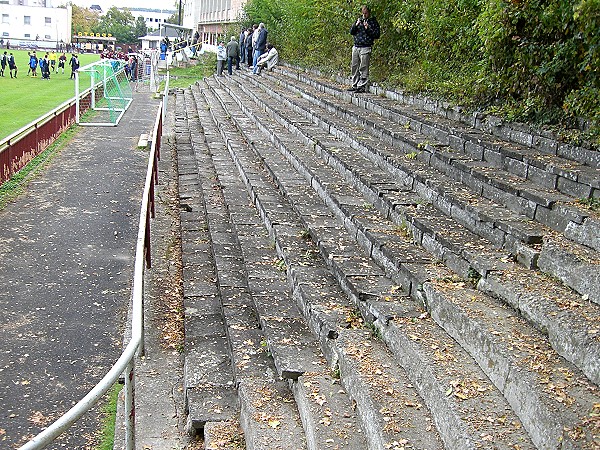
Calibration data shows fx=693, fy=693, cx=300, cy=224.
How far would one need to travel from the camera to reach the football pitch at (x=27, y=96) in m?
23.5

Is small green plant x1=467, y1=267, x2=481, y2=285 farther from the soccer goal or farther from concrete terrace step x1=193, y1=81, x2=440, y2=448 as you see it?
the soccer goal

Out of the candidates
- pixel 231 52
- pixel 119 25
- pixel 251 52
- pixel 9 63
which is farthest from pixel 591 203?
pixel 119 25

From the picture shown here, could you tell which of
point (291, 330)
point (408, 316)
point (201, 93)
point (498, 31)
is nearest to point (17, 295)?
point (291, 330)

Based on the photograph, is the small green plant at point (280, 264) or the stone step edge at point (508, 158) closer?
the stone step edge at point (508, 158)

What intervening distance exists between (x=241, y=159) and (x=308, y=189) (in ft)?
7.77

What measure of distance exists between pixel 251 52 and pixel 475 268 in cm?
2214

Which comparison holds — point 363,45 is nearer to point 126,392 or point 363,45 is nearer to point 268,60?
point 126,392

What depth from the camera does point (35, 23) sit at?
112000 mm

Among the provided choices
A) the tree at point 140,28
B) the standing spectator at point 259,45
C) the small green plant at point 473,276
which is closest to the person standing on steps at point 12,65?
the standing spectator at point 259,45

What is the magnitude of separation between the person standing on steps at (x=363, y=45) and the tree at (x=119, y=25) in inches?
4253

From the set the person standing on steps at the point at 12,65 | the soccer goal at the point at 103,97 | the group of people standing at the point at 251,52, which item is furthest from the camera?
the person standing on steps at the point at 12,65

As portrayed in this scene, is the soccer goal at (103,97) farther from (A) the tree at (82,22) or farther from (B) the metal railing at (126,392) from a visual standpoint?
(A) the tree at (82,22)

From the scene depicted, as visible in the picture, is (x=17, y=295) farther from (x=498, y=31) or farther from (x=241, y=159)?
(x=498, y=31)

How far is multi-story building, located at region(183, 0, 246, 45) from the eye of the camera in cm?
5105
